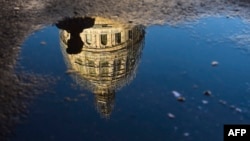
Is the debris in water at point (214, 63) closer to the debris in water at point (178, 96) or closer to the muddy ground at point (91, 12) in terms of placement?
the debris in water at point (178, 96)

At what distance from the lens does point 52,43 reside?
10.3m

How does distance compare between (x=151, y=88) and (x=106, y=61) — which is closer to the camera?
(x=151, y=88)

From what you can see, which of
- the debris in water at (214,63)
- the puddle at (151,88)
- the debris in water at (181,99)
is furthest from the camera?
the debris in water at (214,63)

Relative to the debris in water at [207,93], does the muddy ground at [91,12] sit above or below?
above

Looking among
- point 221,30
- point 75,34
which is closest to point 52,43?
point 75,34

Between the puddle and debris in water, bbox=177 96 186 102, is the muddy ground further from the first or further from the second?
debris in water, bbox=177 96 186 102

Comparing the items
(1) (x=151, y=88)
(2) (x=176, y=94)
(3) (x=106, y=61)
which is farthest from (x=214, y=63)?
(3) (x=106, y=61)

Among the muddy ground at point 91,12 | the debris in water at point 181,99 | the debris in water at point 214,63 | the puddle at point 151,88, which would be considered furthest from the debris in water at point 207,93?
the muddy ground at point 91,12

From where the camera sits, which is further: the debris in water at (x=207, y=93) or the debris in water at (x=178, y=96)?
the debris in water at (x=207, y=93)

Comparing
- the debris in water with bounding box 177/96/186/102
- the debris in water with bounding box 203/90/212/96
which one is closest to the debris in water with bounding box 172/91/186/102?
the debris in water with bounding box 177/96/186/102

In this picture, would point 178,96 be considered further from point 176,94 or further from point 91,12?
point 91,12

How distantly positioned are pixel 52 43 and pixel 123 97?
3210 millimetres

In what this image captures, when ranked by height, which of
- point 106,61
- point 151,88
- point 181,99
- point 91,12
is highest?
point 91,12

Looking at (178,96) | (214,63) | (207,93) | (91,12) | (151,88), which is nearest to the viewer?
(178,96)
